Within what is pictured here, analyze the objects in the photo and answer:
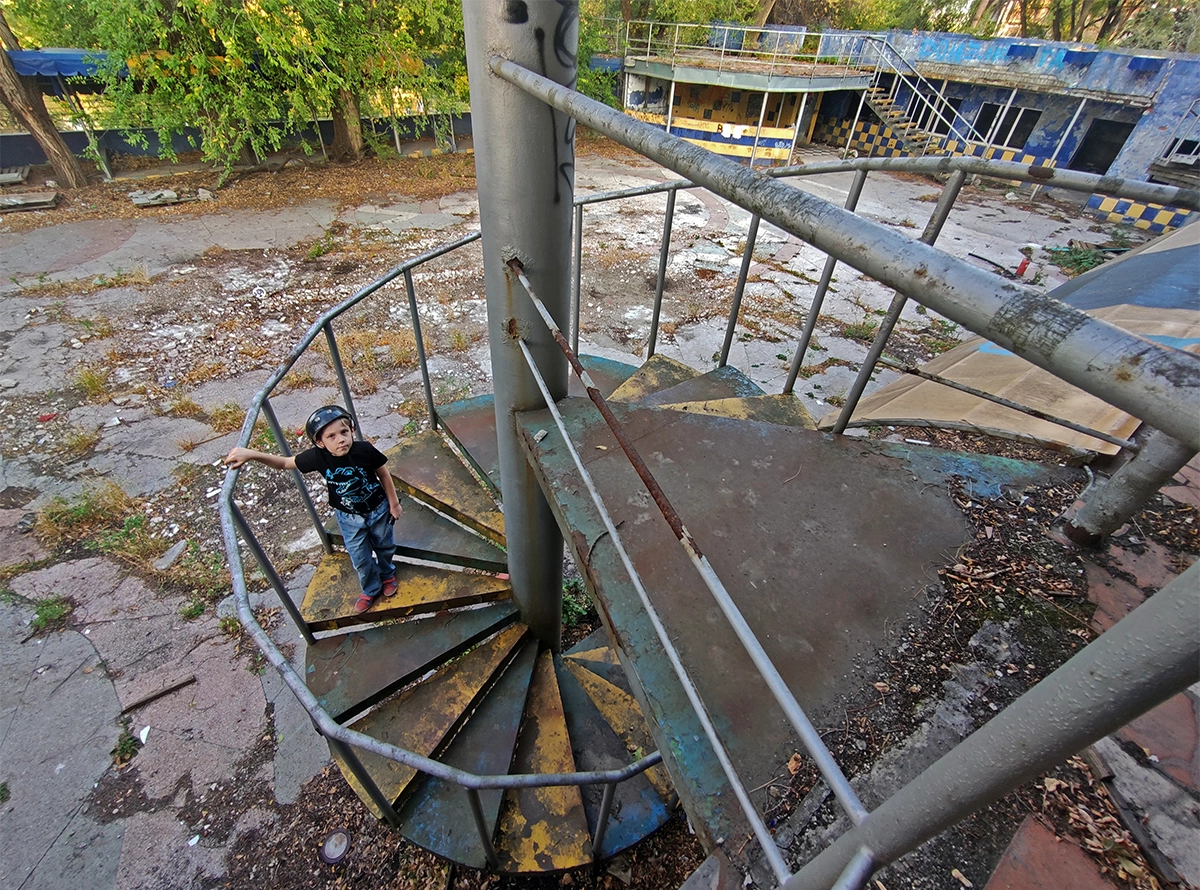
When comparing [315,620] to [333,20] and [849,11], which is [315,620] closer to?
[333,20]

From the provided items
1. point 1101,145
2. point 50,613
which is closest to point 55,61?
point 50,613

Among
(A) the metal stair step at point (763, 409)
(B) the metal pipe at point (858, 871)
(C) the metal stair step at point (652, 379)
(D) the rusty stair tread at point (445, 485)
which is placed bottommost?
(D) the rusty stair tread at point (445, 485)

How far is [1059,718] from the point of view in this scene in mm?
527

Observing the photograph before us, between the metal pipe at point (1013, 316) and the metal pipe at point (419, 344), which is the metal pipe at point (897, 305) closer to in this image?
the metal pipe at point (1013, 316)

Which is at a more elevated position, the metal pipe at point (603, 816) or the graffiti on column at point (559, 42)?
the graffiti on column at point (559, 42)

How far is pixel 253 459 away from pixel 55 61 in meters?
12.9

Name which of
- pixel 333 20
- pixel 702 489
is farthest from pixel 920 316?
pixel 333 20

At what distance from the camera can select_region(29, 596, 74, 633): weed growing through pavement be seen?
3643mm

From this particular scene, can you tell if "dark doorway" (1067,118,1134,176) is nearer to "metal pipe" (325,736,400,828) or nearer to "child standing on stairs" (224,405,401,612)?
"child standing on stairs" (224,405,401,612)

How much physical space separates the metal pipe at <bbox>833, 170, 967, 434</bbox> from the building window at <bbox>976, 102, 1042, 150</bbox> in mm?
18086

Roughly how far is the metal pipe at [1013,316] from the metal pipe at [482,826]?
5.98 feet

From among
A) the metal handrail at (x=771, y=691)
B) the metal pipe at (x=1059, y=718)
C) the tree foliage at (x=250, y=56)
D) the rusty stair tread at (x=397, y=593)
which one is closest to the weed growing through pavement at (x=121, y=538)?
the rusty stair tread at (x=397, y=593)

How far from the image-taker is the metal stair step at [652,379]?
4.14 meters

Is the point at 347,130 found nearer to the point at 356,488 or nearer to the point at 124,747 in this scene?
the point at 356,488
